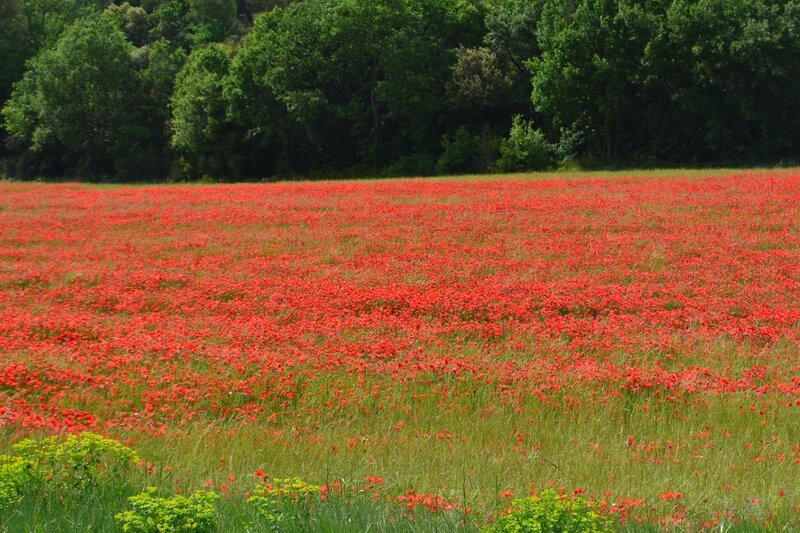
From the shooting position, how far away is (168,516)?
486 cm

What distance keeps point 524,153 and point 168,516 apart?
5179 centimetres

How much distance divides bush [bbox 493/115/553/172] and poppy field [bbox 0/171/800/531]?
109 feet

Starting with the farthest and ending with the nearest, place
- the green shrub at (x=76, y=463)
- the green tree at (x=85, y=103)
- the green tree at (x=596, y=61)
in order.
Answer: the green tree at (x=85, y=103) < the green tree at (x=596, y=61) < the green shrub at (x=76, y=463)

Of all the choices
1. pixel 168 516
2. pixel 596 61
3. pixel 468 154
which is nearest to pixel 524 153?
pixel 468 154

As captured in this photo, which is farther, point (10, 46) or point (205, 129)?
point (10, 46)

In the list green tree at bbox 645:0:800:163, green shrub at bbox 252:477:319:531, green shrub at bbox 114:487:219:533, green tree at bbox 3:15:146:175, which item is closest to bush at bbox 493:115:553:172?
green tree at bbox 645:0:800:163

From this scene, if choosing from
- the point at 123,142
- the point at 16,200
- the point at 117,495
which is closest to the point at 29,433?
the point at 117,495

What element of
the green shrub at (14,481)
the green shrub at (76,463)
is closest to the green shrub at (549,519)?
the green shrub at (76,463)

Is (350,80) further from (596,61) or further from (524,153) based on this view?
(596,61)

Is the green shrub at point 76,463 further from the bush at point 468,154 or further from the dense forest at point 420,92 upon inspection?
the bush at point 468,154

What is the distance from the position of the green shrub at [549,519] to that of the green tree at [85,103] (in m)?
69.4

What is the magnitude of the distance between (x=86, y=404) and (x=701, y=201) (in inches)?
902

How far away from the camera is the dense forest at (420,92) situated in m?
52.2

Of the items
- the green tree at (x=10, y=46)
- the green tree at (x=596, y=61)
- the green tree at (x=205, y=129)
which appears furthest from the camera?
Result: the green tree at (x=10, y=46)
